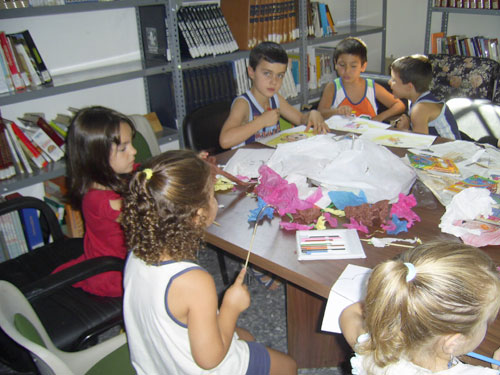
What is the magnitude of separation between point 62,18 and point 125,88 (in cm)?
54

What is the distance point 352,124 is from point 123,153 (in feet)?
3.57

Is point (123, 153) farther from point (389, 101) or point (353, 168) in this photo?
point (389, 101)

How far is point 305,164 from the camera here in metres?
1.57

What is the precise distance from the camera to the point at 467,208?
130 centimetres

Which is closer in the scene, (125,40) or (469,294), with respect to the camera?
(469,294)

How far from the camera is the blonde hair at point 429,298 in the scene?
786mm

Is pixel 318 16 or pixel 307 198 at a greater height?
pixel 318 16

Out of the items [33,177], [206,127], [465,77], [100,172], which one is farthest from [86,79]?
[465,77]

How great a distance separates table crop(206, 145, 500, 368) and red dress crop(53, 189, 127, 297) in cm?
37

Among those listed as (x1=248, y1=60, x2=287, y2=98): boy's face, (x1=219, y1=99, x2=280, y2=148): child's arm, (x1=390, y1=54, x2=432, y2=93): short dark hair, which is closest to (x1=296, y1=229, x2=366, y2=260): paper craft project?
(x1=219, y1=99, x2=280, y2=148): child's arm

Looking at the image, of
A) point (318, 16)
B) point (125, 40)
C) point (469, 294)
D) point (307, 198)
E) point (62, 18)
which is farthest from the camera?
point (318, 16)

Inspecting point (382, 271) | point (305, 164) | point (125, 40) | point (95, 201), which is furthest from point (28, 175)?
point (382, 271)

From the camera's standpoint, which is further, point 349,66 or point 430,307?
point 349,66

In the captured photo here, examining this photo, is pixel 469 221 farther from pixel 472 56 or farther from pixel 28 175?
pixel 472 56
